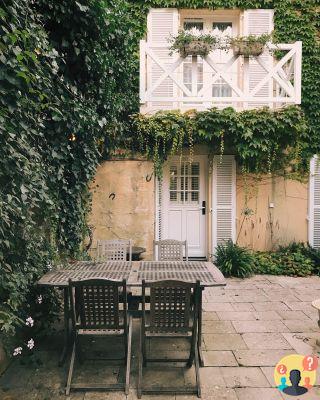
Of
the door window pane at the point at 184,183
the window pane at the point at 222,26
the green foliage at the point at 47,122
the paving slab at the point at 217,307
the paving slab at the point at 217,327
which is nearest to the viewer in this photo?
the green foliage at the point at 47,122

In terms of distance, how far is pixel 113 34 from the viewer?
4.65m

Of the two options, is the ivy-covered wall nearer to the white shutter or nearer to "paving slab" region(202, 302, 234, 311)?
the white shutter

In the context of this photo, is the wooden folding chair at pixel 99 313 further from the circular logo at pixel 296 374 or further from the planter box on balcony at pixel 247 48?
the planter box on balcony at pixel 247 48

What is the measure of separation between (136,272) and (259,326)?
1.76 meters

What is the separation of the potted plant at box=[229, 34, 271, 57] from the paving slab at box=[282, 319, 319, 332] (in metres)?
4.64

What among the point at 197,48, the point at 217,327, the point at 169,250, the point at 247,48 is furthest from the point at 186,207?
the point at 217,327

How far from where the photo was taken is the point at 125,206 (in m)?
6.84

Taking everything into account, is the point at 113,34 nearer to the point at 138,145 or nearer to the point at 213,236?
the point at 138,145

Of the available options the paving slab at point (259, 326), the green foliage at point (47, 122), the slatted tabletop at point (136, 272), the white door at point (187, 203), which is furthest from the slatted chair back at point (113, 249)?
the white door at point (187, 203)

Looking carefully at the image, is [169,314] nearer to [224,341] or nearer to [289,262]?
[224,341]

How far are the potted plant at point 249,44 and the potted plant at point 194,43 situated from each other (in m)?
0.36

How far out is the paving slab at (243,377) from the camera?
2912 mm

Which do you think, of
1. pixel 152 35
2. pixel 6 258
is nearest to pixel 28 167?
pixel 6 258

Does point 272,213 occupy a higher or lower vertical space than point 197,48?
lower
